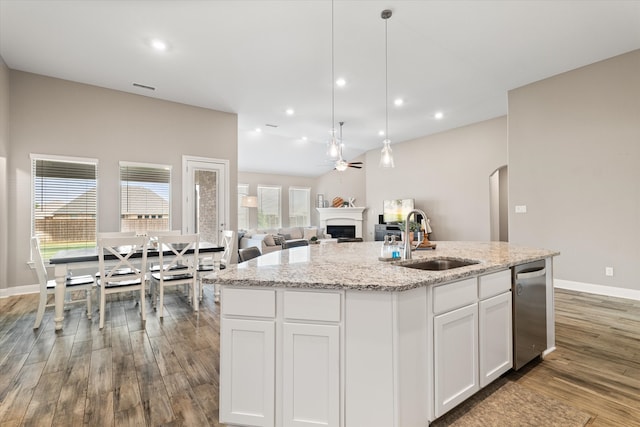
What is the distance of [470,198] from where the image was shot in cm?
703

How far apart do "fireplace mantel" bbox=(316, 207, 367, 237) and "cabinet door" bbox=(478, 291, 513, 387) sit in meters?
7.65

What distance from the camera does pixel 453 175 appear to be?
290 inches

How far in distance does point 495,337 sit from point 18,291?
19.5ft

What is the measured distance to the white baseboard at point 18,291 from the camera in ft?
13.5

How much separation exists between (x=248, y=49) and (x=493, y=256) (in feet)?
11.8

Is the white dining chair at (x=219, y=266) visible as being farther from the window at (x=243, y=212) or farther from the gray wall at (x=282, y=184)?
the gray wall at (x=282, y=184)

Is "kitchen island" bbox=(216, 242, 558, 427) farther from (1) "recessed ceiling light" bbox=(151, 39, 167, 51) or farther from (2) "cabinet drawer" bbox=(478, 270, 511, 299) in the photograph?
(1) "recessed ceiling light" bbox=(151, 39, 167, 51)

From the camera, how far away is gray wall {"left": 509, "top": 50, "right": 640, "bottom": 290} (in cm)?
388

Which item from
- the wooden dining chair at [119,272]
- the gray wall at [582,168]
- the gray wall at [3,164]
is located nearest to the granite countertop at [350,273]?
the wooden dining chair at [119,272]

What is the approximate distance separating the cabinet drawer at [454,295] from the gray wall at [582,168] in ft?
12.3

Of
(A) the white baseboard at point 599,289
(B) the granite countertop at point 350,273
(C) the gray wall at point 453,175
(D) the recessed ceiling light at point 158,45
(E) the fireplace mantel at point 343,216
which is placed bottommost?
(A) the white baseboard at point 599,289

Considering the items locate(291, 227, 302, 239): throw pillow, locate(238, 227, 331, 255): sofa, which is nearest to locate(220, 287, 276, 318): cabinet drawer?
locate(238, 227, 331, 255): sofa

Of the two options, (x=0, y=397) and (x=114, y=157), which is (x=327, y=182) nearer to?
(x=114, y=157)

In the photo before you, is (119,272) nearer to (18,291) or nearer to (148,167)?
(18,291)
